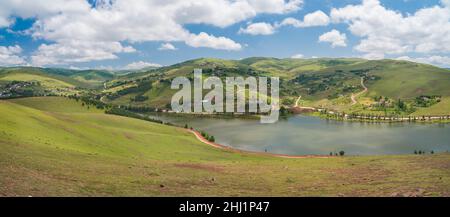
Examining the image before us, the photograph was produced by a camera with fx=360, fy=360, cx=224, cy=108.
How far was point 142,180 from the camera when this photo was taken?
40.2 meters

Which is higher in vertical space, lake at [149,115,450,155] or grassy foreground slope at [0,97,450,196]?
grassy foreground slope at [0,97,450,196]

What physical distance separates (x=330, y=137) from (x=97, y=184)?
155m
